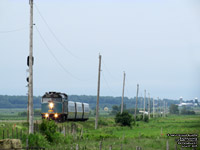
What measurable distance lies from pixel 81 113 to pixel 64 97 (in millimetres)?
17227

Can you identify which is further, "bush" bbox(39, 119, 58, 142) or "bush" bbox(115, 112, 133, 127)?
"bush" bbox(115, 112, 133, 127)

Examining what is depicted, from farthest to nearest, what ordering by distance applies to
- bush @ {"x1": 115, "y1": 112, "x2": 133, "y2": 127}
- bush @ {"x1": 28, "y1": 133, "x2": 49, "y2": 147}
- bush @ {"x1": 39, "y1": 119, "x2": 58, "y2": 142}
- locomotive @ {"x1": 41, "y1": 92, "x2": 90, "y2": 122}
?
bush @ {"x1": 115, "y1": 112, "x2": 133, "y2": 127} → locomotive @ {"x1": 41, "y1": 92, "x2": 90, "y2": 122} → bush @ {"x1": 39, "y1": 119, "x2": 58, "y2": 142} → bush @ {"x1": 28, "y1": 133, "x2": 49, "y2": 147}

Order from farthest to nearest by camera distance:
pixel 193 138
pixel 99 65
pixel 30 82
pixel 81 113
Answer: pixel 81 113 → pixel 99 65 → pixel 30 82 → pixel 193 138

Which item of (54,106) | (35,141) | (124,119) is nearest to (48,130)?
(35,141)

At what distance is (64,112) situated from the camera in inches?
2325

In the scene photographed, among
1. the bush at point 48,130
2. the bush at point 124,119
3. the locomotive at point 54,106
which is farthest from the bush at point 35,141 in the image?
the bush at point 124,119

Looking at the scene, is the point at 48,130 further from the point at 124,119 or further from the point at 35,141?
the point at 124,119

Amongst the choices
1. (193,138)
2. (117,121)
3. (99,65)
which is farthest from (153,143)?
(117,121)

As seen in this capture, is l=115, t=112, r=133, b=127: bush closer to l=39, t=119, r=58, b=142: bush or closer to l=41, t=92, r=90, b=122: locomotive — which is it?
l=41, t=92, r=90, b=122: locomotive

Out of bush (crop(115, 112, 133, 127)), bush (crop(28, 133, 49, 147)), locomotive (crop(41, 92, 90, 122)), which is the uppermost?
locomotive (crop(41, 92, 90, 122))

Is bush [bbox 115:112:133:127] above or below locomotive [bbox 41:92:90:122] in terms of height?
below

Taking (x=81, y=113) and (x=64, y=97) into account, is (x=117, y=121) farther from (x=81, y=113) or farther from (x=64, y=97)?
(x=64, y=97)

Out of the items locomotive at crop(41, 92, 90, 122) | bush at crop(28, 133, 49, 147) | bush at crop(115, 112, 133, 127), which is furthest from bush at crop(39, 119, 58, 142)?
bush at crop(115, 112, 133, 127)

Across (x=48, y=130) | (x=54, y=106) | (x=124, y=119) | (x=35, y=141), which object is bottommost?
(x=124, y=119)
